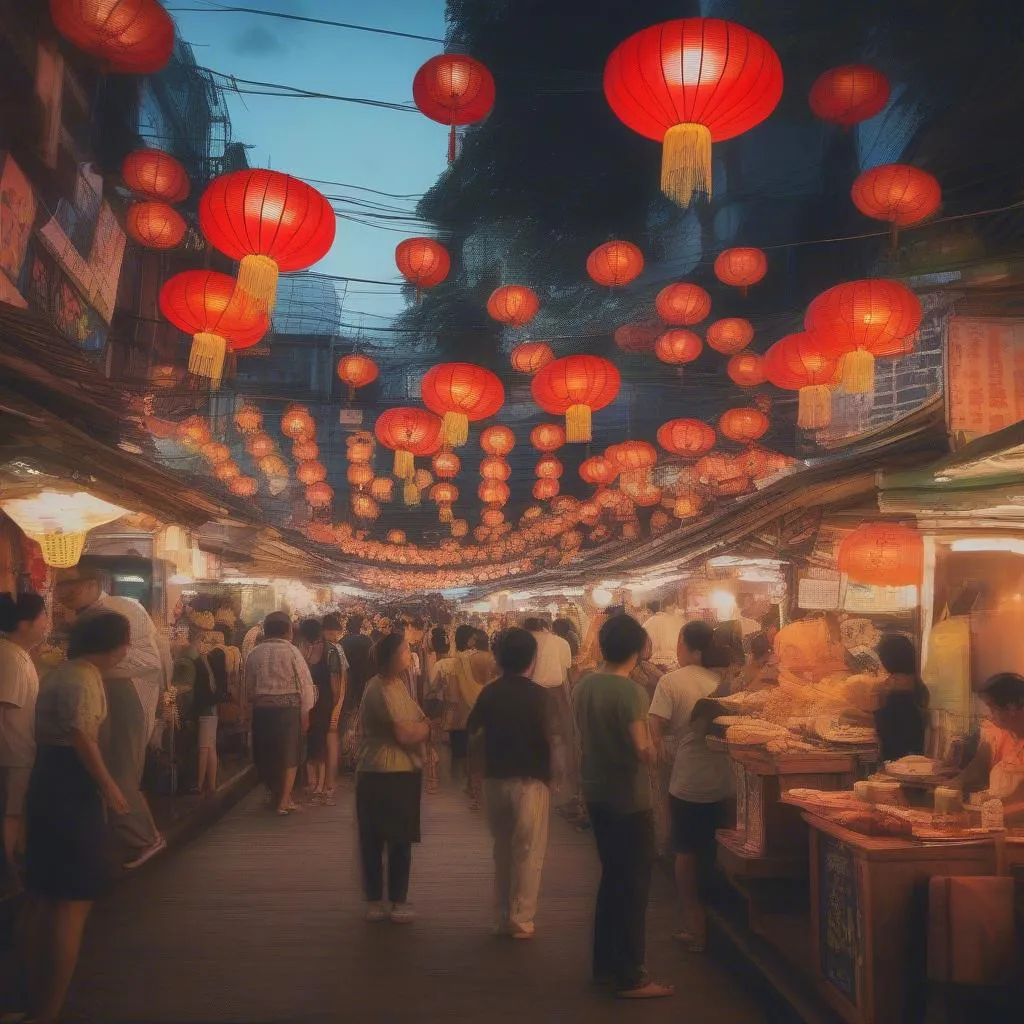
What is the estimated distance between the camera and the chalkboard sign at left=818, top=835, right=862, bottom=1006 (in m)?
4.27

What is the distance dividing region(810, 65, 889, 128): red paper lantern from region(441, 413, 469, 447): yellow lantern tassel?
5.46m

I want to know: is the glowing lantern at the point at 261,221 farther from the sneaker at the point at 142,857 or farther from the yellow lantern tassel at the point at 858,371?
the yellow lantern tassel at the point at 858,371

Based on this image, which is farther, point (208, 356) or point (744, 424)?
point (744, 424)

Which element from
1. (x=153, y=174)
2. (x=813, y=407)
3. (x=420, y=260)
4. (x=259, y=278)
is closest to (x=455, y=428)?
(x=420, y=260)

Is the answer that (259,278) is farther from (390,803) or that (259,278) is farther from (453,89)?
(390,803)

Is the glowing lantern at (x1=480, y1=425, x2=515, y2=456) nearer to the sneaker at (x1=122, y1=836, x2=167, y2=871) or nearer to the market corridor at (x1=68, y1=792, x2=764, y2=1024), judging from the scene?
the market corridor at (x1=68, y1=792, x2=764, y2=1024)

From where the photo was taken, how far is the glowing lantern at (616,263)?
11281mm

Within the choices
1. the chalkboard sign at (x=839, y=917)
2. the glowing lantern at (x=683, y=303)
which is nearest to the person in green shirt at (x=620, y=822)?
the chalkboard sign at (x=839, y=917)

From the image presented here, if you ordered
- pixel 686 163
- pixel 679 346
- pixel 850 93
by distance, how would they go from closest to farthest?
pixel 686 163 → pixel 850 93 → pixel 679 346

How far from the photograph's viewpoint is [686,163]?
5855 mm

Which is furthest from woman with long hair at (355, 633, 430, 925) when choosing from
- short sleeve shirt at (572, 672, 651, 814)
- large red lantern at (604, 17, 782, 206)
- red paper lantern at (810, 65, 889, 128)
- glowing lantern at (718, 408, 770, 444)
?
glowing lantern at (718, 408, 770, 444)

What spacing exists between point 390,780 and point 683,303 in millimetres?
7871

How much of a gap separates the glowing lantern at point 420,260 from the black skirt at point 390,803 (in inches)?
261

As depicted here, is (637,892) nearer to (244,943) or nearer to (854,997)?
(854,997)
